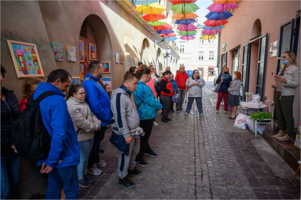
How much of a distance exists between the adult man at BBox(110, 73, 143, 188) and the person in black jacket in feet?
A: 4.05

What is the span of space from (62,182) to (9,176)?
24.8 inches

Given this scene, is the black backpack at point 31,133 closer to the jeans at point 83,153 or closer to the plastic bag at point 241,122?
the jeans at point 83,153

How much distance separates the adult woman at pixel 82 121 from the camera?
284cm

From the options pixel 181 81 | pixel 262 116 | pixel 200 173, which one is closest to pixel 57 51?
pixel 200 173

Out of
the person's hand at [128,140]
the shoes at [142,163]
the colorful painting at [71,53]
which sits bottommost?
the shoes at [142,163]

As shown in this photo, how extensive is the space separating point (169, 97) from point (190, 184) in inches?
→ 166

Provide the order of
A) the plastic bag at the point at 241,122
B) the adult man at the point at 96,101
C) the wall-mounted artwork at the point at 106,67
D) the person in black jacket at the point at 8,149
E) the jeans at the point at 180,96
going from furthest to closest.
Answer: the jeans at the point at 180,96, the wall-mounted artwork at the point at 106,67, the plastic bag at the point at 241,122, the adult man at the point at 96,101, the person in black jacket at the point at 8,149

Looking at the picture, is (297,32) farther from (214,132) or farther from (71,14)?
(71,14)

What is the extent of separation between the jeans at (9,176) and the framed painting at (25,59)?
1.56m

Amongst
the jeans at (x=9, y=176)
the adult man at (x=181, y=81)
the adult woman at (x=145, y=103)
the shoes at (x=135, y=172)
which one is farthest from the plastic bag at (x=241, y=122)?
the jeans at (x=9, y=176)

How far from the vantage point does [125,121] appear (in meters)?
2.87

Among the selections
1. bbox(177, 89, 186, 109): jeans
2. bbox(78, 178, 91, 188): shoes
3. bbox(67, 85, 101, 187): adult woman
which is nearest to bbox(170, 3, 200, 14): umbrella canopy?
bbox(177, 89, 186, 109): jeans

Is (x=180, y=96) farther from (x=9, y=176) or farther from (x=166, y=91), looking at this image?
(x=9, y=176)

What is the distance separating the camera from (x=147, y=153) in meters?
4.37
